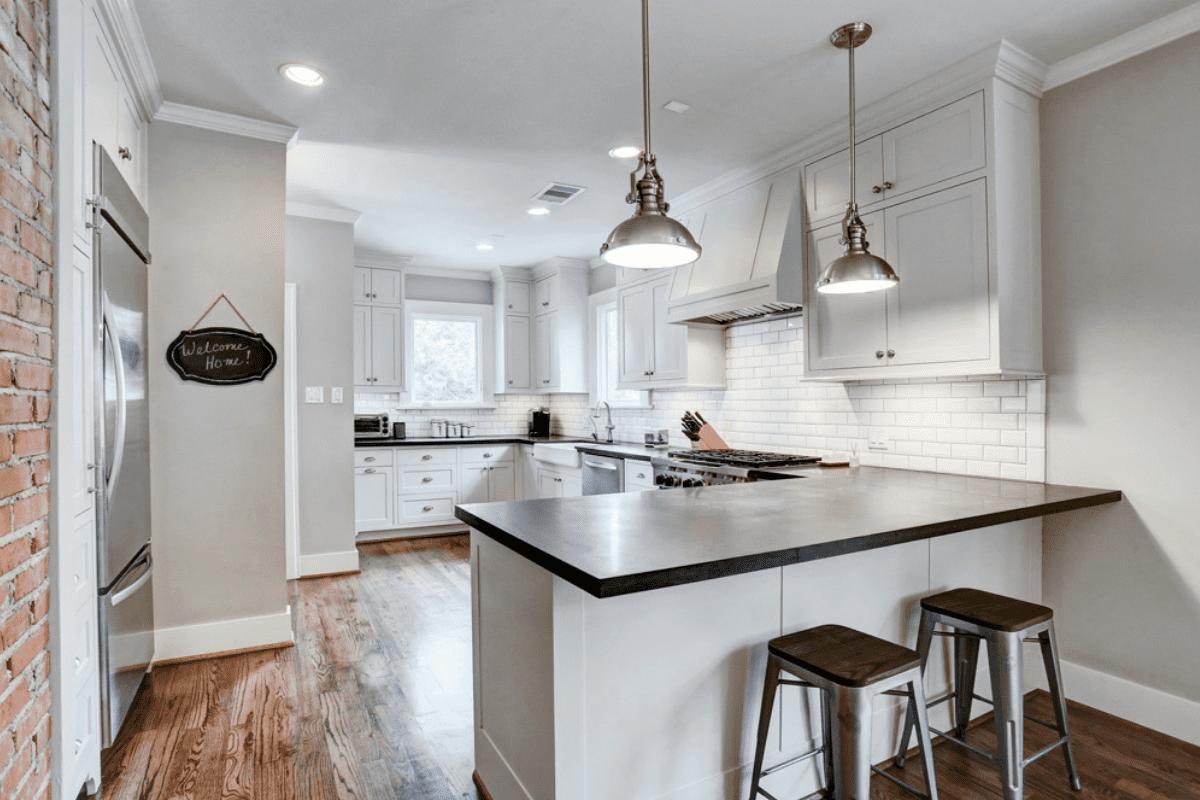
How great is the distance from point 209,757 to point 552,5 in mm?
2899

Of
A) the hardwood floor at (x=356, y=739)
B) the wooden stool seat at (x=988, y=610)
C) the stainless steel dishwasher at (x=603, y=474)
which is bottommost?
the hardwood floor at (x=356, y=739)

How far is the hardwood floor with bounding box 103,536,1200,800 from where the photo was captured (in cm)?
205

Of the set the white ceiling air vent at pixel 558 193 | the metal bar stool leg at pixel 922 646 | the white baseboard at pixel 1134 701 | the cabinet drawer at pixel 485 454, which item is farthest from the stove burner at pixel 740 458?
the cabinet drawer at pixel 485 454

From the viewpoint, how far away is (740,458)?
12.0 ft

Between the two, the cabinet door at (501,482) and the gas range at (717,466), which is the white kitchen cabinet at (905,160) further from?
the cabinet door at (501,482)

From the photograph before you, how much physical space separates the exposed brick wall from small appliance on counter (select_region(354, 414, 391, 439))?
4290 mm

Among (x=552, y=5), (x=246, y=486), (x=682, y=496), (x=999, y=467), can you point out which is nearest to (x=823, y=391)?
(x=999, y=467)

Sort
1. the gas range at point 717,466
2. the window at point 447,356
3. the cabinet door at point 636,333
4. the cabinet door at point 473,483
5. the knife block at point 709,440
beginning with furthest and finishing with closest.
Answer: the window at point 447,356, the cabinet door at point 473,483, the cabinet door at point 636,333, the knife block at point 709,440, the gas range at point 717,466

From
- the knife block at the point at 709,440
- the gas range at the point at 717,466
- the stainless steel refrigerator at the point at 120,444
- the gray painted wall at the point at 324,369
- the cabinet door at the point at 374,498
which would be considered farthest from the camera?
the cabinet door at the point at 374,498

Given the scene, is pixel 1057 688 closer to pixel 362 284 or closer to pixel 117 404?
pixel 117 404

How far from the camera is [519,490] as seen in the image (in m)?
6.22

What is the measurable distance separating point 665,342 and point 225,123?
2868mm

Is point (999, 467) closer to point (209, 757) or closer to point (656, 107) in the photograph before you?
point (656, 107)

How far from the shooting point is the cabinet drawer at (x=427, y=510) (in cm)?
571
